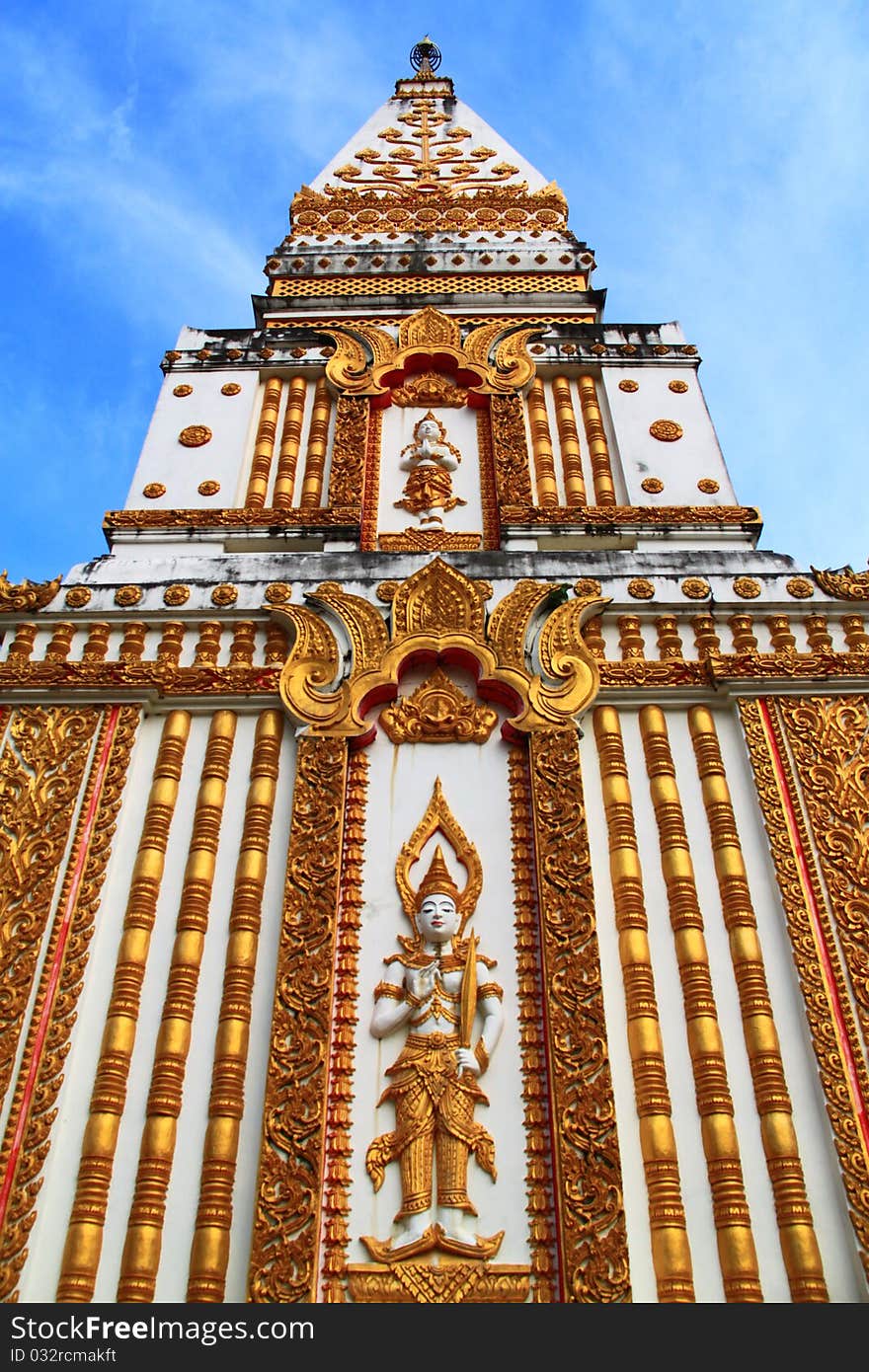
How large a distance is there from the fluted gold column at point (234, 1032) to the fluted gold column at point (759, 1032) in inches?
108

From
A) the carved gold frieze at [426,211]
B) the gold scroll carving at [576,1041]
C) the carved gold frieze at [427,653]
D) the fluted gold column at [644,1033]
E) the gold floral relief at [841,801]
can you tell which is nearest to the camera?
the gold scroll carving at [576,1041]

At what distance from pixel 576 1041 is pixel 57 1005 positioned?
112 inches

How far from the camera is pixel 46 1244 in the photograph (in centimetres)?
Answer: 594

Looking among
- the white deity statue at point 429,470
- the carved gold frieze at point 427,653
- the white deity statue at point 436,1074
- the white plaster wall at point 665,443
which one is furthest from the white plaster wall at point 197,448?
the white deity statue at point 436,1074

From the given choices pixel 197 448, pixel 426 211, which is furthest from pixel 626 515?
pixel 426 211

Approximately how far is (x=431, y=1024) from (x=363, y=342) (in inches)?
279

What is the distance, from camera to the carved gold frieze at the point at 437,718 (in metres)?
7.93

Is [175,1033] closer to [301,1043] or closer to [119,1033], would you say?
[119,1033]

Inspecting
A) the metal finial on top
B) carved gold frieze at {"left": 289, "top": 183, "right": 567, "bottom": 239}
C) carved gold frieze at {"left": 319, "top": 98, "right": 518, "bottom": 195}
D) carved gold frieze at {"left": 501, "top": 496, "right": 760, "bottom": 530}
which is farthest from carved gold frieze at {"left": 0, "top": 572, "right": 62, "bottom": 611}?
the metal finial on top

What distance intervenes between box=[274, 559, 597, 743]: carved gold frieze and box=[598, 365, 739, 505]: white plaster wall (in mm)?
2225

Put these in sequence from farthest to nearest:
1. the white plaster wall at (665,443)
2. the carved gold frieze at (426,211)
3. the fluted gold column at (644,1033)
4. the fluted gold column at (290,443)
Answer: the carved gold frieze at (426,211) < the fluted gold column at (290,443) < the white plaster wall at (665,443) < the fluted gold column at (644,1033)

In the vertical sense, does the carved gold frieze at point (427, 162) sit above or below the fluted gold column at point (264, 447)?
above

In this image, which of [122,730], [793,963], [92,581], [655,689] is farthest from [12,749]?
[793,963]

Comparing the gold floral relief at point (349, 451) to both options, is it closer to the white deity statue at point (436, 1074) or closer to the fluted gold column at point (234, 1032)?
the fluted gold column at point (234, 1032)
